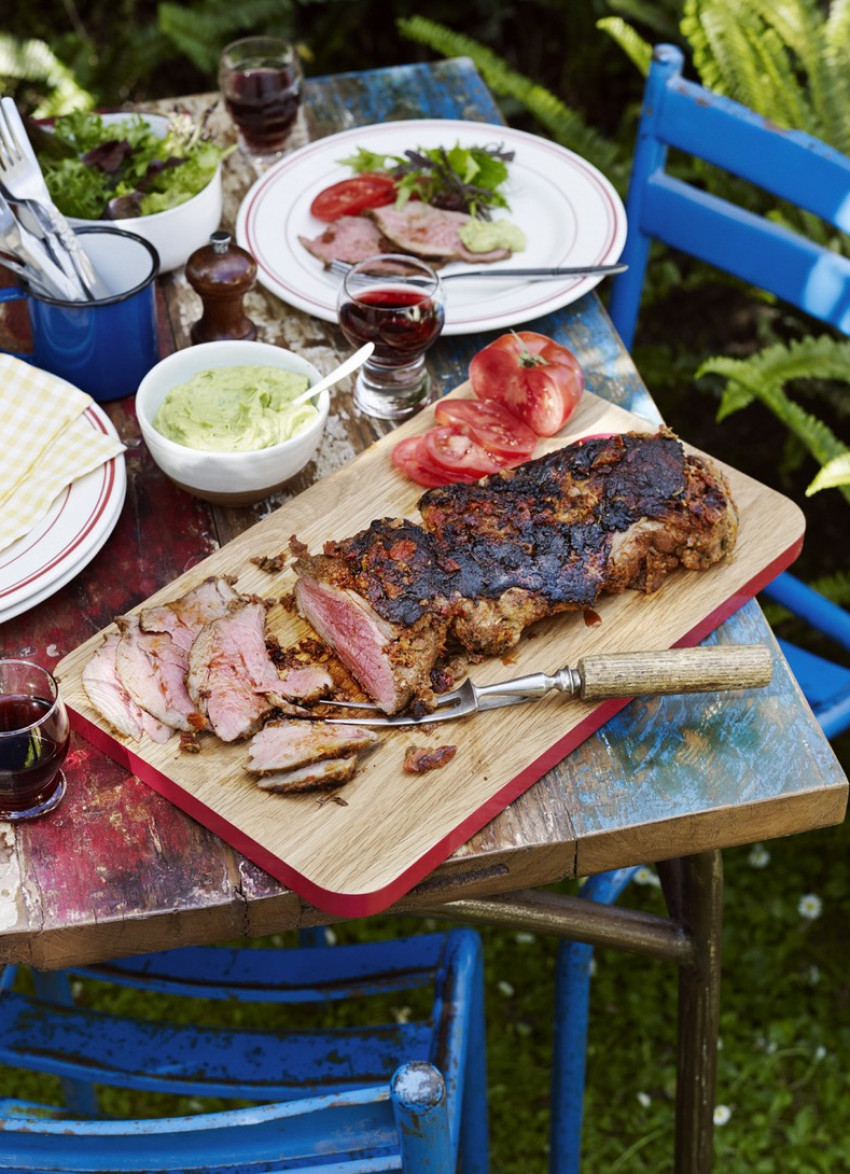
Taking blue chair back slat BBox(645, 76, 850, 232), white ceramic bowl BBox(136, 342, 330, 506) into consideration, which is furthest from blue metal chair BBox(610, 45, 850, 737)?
white ceramic bowl BBox(136, 342, 330, 506)

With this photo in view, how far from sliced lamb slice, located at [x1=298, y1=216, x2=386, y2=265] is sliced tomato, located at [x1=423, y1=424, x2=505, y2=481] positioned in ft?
2.31

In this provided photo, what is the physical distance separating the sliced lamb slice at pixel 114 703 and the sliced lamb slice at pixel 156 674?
0.01 meters

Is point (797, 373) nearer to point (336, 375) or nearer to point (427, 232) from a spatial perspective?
point (427, 232)

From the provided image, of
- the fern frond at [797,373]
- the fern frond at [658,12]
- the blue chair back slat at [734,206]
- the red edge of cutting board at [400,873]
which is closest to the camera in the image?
the red edge of cutting board at [400,873]

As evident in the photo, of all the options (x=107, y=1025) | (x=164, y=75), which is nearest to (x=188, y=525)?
(x=107, y=1025)

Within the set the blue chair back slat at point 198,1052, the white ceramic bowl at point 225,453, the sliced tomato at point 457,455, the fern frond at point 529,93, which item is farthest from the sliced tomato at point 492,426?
the fern frond at point 529,93

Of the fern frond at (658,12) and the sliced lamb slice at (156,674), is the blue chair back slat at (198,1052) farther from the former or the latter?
the fern frond at (658,12)

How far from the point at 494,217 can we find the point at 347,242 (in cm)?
39

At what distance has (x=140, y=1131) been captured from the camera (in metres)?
1.51

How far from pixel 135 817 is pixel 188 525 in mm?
721

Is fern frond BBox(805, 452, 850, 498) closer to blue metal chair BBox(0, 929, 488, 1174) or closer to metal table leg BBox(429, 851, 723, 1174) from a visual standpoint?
metal table leg BBox(429, 851, 723, 1174)

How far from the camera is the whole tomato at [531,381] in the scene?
2570 mm

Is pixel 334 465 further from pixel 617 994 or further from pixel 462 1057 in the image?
pixel 617 994

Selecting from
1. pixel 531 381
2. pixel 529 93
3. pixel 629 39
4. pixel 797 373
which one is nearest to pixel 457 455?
pixel 531 381
